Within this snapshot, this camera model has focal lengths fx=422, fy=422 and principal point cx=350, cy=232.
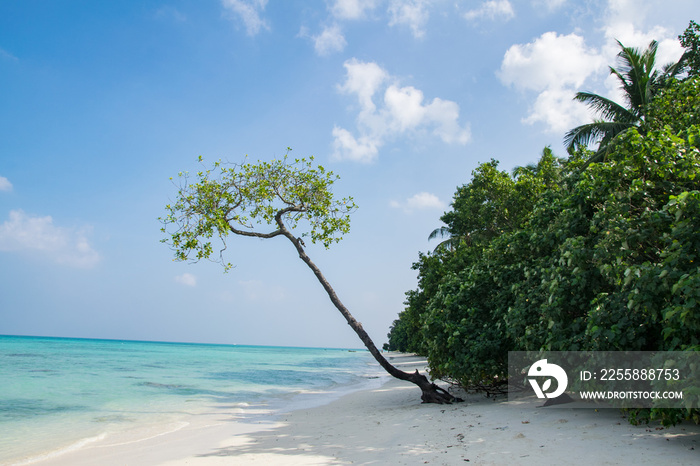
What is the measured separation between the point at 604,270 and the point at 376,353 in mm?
6544

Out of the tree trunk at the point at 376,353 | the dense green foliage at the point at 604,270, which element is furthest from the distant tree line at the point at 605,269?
the tree trunk at the point at 376,353

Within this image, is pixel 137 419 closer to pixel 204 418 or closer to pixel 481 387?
pixel 204 418

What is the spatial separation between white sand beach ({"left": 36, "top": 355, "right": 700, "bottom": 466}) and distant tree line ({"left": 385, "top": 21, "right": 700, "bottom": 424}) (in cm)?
63

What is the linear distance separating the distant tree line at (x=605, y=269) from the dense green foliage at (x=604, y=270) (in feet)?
0.07

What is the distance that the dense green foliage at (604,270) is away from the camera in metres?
5.05

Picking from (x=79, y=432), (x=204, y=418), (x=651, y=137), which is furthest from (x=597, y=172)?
(x=79, y=432)

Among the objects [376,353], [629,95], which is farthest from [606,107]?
[376,353]

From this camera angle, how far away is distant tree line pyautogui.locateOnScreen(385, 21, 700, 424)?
507cm

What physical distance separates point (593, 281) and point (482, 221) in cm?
A: 898

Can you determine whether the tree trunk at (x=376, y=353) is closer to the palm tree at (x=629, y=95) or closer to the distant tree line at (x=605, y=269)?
the distant tree line at (x=605, y=269)

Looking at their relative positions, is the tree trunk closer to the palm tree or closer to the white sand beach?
the white sand beach

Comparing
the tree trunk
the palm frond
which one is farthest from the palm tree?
the tree trunk

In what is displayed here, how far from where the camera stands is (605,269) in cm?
574

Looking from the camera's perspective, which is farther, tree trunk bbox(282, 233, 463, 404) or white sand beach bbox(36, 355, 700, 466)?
tree trunk bbox(282, 233, 463, 404)
